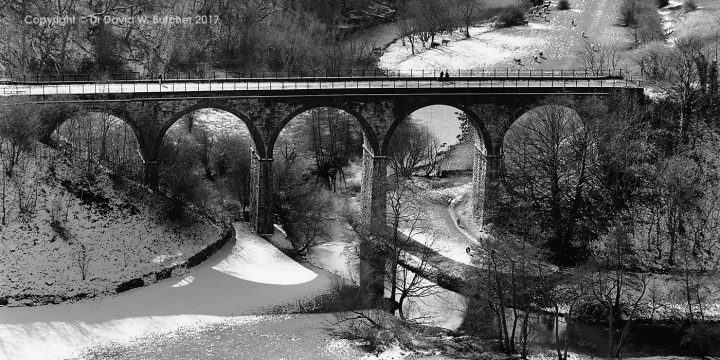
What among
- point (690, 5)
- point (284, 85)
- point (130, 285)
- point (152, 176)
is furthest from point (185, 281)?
point (690, 5)

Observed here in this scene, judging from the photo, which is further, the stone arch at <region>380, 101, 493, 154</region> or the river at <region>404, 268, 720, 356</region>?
the stone arch at <region>380, 101, 493, 154</region>

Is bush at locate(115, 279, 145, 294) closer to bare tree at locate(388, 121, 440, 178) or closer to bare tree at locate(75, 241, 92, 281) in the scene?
Answer: bare tree at locate(75, 241, 92, 281)

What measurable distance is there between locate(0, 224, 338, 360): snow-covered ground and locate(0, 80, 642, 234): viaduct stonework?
5.73 metres

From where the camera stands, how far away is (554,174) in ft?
242

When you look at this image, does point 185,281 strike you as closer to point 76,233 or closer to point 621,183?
point 76,233

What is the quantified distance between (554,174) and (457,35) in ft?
153

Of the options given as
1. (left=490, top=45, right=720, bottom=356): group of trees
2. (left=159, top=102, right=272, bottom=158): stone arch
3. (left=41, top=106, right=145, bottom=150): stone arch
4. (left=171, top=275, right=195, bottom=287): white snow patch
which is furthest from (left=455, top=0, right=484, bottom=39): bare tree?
(left=171, top=275, right=195, bottom=287): white snow patch

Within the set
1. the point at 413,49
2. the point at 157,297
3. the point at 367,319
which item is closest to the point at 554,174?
the point at 367,319

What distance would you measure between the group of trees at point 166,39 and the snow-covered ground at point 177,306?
119ft

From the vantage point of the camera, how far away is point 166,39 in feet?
347

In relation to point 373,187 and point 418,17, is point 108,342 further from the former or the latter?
point 418,17

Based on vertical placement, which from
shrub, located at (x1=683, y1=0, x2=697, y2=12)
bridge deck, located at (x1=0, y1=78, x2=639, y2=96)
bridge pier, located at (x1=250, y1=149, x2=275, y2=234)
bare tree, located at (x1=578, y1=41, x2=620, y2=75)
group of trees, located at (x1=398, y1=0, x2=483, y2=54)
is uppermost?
shrub, located at (x1=683, y1=0, x2=697, y2=12)

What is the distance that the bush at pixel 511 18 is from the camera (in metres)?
120

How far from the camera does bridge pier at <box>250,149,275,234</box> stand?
7306 cm
